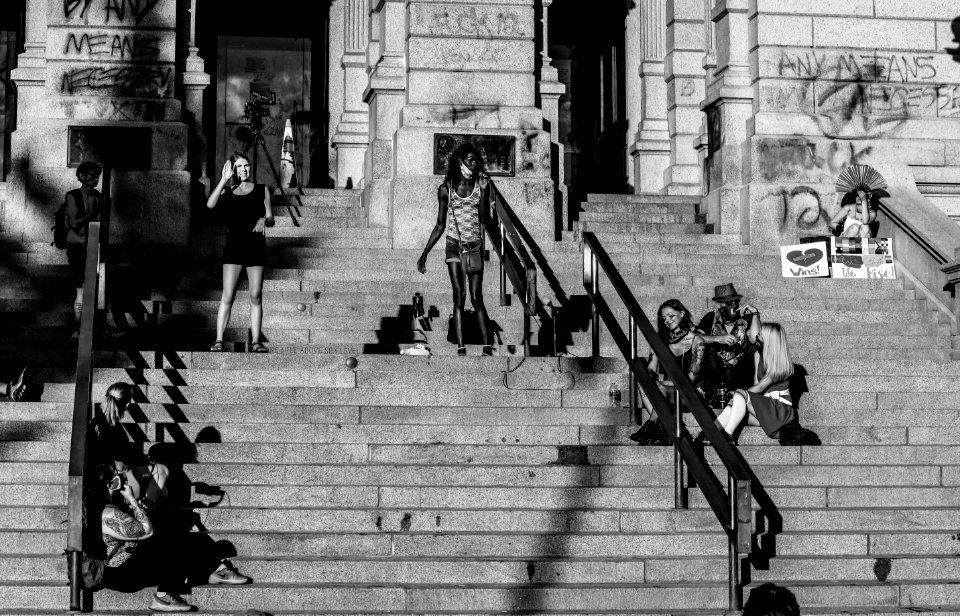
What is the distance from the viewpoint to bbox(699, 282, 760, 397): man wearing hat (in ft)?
36.0

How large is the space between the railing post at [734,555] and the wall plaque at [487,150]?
8.52 meters

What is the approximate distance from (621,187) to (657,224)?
696 centimetres

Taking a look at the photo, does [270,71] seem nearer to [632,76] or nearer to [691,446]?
[632,76]

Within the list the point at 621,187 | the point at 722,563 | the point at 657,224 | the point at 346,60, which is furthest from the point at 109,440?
the point at 621,187

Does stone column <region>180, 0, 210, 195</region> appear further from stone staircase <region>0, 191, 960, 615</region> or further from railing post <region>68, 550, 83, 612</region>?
railing post <region>68, 550, 83, 612</region>

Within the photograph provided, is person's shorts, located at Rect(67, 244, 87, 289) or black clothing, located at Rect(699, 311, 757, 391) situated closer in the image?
black clothing, located at Rect(699, 311, 757, 391)

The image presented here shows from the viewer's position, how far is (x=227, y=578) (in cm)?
827

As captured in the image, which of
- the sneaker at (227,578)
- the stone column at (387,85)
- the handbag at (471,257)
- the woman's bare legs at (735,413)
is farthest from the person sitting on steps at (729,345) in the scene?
the stone column at (387,85)

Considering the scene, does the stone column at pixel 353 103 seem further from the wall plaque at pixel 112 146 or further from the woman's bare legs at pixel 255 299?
the woman's bare legs at pixel 255 299

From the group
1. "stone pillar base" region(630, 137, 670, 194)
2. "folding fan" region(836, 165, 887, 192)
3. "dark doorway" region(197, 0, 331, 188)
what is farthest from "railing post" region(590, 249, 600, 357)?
"dark doorway" region(197, 0, 331, 188)

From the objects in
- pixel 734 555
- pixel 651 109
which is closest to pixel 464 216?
pixel 734 555

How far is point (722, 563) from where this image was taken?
28.5 feet

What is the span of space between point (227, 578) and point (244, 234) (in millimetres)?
4036

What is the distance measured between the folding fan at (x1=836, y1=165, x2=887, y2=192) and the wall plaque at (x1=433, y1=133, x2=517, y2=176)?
3800 mm
